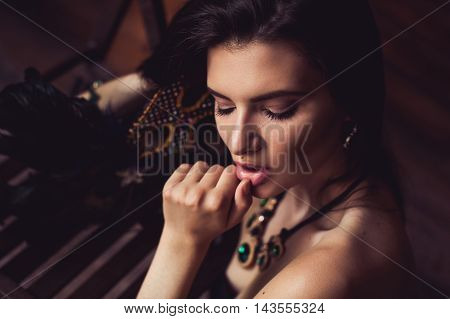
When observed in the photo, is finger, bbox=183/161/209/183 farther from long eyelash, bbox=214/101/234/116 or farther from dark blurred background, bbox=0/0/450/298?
dark blurred background, bbox=0/0/450/298

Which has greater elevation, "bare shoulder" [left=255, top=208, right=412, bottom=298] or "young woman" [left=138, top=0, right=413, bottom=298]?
"young woman" [left=138, top=0, right=413, bottom=298]

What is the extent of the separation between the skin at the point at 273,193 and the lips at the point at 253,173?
13mm

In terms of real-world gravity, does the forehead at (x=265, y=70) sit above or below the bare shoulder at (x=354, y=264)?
above

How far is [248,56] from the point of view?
2.93ft

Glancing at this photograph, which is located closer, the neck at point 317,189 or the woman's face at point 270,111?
the woman's face at point 270,111

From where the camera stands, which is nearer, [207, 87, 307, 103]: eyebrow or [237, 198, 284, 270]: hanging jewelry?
[207, 87, 307, 103]: eyebrow

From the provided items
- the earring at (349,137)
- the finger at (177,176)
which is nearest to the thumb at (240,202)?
the finger at (177,176)

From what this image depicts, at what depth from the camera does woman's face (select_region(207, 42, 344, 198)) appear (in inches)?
34.8

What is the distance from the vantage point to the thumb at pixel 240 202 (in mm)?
985

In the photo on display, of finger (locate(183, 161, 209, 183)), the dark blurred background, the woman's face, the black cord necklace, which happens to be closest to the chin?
the woman's face

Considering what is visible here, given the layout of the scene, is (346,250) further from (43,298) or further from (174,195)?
(43,298)

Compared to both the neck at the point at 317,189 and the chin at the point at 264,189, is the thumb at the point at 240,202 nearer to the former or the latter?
the chin at the point at 264,189

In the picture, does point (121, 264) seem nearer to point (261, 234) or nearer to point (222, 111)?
point (261, 234)

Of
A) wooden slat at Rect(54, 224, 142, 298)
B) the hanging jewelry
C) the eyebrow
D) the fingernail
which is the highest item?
the eyebrow
